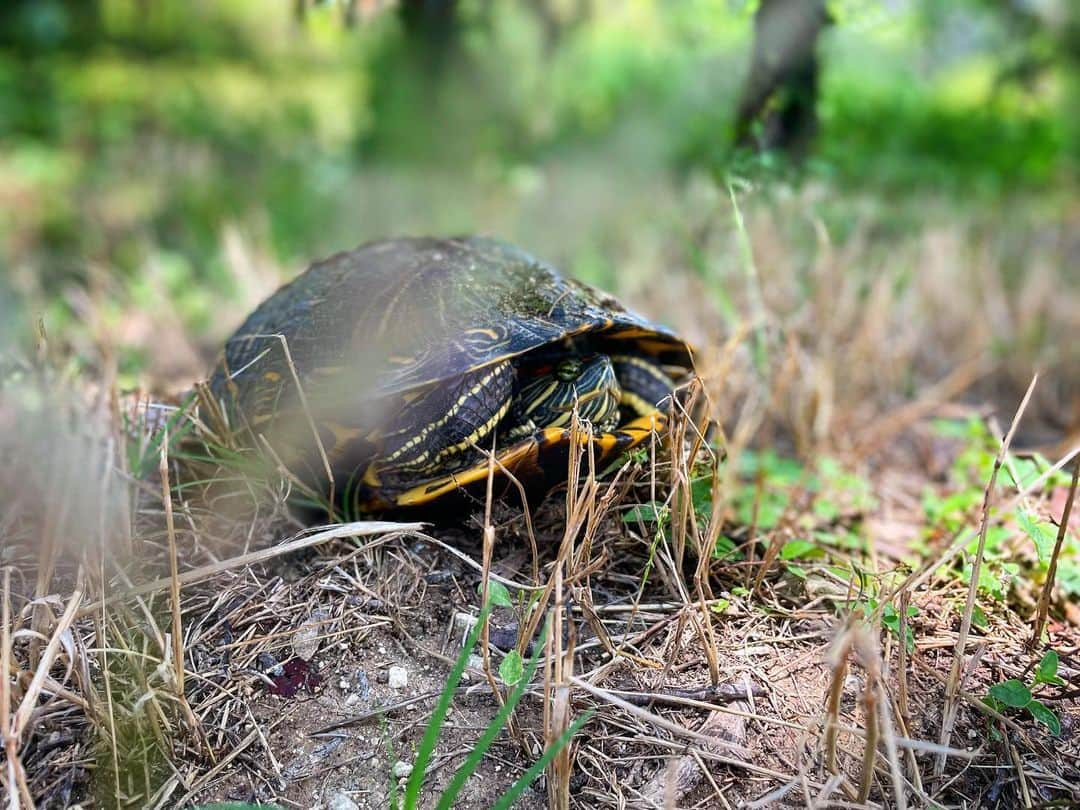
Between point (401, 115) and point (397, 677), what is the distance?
585cm

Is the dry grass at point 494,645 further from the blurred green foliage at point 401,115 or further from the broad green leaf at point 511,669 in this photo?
the blurred green foliage at point 401,115

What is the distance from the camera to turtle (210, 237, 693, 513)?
1895 mm

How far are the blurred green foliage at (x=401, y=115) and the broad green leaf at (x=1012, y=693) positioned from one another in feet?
5.99

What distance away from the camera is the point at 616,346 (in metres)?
2.36

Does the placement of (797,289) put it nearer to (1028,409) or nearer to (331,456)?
(1028,409)

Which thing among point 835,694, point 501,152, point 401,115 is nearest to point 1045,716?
point 835,694

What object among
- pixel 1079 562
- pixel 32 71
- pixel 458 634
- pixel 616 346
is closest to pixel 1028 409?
pixel 1079 562

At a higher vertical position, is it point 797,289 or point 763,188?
point 763,188

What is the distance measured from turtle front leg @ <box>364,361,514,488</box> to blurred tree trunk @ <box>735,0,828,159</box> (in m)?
1.46

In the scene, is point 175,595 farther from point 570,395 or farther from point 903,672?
point 903,672

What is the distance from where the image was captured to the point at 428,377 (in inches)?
74.4

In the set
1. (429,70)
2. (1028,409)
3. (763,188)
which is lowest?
(1028,409)

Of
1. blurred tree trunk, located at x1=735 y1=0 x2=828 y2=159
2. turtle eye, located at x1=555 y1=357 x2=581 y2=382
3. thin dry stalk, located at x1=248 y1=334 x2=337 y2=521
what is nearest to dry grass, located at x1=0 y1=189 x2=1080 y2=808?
thin dry stalk, located at x1=248 y1=334 x2=337 y2=521

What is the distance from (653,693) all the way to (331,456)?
101cm
